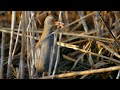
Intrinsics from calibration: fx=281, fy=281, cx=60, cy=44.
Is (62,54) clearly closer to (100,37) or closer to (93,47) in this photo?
(93,47)

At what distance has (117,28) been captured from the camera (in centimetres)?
300
